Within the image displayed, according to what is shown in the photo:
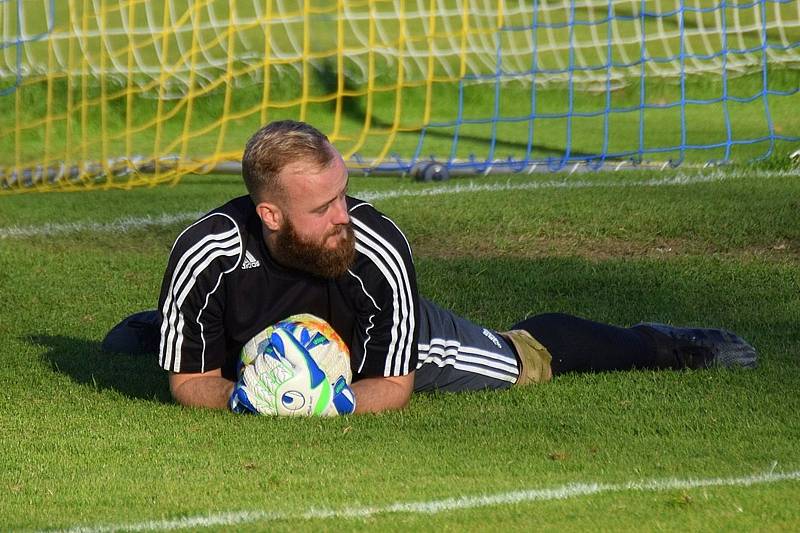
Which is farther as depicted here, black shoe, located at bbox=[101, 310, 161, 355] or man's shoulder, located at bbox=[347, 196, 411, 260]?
black shoe, located at bbox=[101, 310, 161, 355]

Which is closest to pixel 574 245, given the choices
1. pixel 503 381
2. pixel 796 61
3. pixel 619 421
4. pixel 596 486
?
pixel 503 381

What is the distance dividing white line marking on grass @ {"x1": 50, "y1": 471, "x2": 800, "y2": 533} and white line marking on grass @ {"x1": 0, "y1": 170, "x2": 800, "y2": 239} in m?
5.58

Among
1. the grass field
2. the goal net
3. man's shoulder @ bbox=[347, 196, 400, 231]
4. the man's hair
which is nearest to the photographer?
the grass field

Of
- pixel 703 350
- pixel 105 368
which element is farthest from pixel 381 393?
pixel 105 368

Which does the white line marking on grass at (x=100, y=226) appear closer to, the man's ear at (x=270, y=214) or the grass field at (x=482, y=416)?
the grass field at (x=482, y=416)

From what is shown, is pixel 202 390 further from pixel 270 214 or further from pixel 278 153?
pixel 278 153

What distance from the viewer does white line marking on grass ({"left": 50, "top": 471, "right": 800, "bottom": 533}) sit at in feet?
12.5

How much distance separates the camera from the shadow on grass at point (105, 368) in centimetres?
561

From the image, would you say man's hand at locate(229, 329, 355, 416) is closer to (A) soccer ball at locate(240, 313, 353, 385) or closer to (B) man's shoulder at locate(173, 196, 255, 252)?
(A) soccer ball at locate(240, 313, 353, 385)

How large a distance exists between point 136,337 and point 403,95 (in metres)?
9.54

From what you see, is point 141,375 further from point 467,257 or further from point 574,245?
point 574,245

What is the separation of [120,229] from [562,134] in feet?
17.4

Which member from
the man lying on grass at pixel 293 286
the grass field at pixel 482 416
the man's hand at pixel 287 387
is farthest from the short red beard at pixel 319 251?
the grass field at pixel 482 416

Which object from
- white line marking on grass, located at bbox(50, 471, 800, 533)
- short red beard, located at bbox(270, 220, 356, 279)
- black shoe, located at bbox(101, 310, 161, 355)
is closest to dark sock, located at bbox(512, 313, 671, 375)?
short red beard, located at bbox(270, 220, 356, 279)
